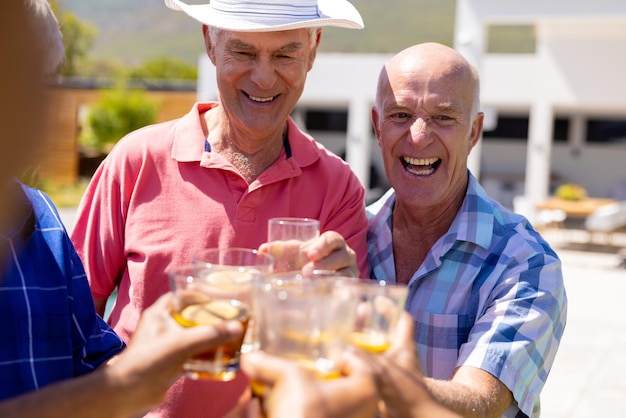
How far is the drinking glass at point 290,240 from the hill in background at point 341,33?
164724 mm

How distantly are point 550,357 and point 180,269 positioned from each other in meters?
1.32

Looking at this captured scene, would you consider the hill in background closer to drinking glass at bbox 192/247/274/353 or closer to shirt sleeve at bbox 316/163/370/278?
shirt sleeve at bbox 316/163/370/278

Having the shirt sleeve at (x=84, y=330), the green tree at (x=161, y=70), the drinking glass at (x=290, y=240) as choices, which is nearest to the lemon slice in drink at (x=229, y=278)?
the drinking glass at (x=290, y=240)

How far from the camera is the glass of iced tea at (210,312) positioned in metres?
1.36

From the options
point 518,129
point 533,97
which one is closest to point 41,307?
point 533,97

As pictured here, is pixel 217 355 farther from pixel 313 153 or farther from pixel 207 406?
pixel 313 153

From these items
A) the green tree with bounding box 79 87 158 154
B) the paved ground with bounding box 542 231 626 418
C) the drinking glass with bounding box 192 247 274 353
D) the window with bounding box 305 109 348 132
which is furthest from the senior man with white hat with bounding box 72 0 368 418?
the green tree with bounding box 79 87 158 154

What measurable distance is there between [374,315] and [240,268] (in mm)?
301

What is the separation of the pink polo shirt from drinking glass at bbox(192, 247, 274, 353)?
0.75 m

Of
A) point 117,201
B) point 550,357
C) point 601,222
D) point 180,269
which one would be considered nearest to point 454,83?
point 550,357

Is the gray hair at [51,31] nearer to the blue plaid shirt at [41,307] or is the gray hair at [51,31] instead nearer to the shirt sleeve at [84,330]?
the blue plaid shirt at [41,307]

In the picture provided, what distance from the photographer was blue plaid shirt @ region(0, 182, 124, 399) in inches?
66.4

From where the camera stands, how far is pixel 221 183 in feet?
8.04

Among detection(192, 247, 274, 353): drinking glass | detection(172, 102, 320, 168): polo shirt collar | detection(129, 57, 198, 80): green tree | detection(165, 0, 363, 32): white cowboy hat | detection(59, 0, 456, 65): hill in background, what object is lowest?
detection(192, 247, 274, 353): drinking glass
